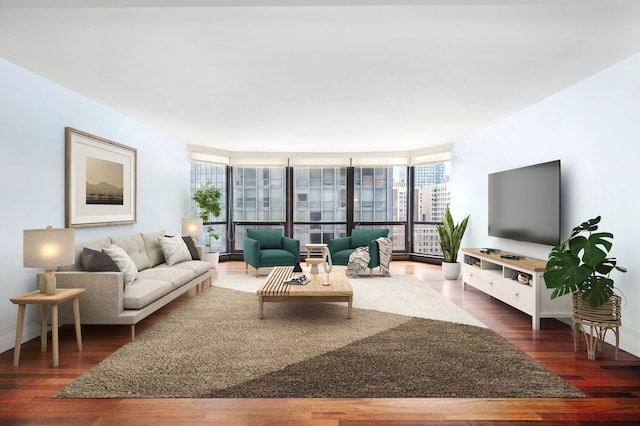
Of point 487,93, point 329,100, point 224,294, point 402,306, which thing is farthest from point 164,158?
point 487,93

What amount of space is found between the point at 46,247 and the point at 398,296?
13.4ft

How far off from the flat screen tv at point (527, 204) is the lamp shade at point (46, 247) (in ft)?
16.0

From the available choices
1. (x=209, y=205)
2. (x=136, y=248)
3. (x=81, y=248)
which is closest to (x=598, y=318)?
(x=81, y=248)

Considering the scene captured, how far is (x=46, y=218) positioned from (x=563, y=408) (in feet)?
15.5

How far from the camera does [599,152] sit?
388 cm

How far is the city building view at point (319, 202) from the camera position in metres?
8.99

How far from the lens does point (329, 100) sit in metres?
4.71

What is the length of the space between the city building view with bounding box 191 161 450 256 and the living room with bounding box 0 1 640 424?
3.50 m

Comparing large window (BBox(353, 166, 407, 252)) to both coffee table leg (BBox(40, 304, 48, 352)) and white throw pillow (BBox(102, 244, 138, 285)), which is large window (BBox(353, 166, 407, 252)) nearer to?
white throw pillow (BBox(102, 244, 138, 285))

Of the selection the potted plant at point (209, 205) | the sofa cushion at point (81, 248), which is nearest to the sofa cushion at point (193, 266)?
the sofa cushion at point (81, 248)

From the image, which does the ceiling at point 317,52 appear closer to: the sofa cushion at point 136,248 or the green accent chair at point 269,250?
the sofa cushion at point 136,248

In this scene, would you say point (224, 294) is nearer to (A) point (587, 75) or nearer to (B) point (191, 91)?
(B) point (191, 91)

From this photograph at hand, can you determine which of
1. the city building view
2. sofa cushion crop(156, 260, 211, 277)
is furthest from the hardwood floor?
the city building view

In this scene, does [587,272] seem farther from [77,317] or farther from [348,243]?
[348,243]
